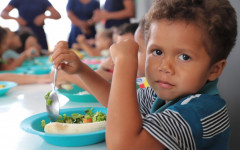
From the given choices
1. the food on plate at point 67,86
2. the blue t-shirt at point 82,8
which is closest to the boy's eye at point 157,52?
the food on plate at point 67,86

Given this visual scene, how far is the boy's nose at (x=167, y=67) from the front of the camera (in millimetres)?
665

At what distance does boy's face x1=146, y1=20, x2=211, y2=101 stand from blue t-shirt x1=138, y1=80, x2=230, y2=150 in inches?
1.6

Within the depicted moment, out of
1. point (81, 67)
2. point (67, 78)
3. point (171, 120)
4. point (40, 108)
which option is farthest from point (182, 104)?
point (67, 78)

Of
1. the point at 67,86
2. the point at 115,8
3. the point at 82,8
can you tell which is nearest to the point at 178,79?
the point at 67,86

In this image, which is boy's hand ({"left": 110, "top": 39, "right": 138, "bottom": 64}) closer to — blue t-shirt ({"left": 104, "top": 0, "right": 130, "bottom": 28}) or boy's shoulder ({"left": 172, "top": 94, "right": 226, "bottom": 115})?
boy's shoulder ({"left": 172, "top": 94, "right": 226, "bottom": 115})

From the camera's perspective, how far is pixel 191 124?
0.59m

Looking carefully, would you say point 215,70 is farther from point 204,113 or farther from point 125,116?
point 125,116

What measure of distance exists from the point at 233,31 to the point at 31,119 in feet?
2.04

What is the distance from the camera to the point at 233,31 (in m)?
→ 0.70

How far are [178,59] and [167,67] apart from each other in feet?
0.11

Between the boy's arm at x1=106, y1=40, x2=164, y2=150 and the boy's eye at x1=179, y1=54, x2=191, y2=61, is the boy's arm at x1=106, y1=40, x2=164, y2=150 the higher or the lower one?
the lower one

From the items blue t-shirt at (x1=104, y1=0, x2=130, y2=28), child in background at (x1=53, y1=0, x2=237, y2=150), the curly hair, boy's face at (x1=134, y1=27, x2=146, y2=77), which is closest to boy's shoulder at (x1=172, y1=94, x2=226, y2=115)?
child in background at (x1=53, y1=0, x2=237, y2=150)

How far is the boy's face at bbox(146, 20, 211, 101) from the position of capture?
654 millimetres

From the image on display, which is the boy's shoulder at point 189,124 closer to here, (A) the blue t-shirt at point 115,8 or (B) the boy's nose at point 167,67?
(B) the boy's nose at point 167,67
